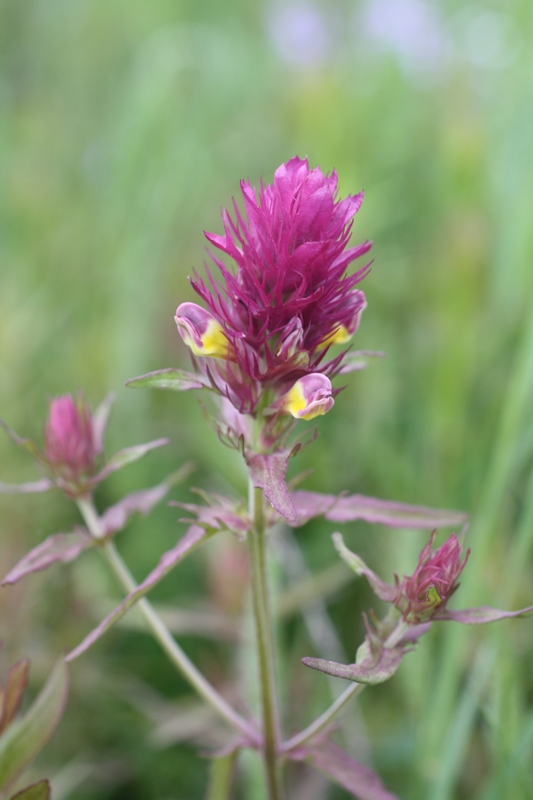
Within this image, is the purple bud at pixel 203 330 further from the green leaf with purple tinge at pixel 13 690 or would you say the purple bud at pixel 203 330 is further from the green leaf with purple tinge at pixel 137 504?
the green leaf with purple tinge at pixel 13 690

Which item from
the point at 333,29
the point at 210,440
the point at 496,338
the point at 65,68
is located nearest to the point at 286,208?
the point at 210,440

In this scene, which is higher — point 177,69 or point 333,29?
point 333,29

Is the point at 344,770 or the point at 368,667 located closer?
the point at 368,667

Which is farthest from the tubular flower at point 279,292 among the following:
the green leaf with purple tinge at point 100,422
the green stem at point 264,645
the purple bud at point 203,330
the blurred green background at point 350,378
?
the blurred green background at point 350,378

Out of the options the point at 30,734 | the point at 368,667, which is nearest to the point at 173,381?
the point at 368,667

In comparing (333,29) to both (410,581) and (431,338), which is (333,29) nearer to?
(431,338)

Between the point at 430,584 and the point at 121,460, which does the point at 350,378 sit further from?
the point at 430,584
